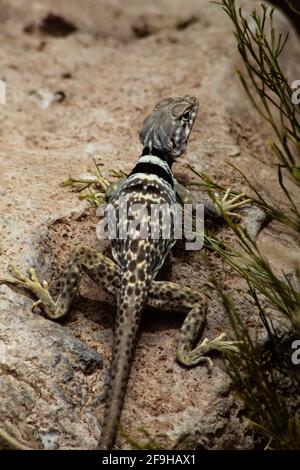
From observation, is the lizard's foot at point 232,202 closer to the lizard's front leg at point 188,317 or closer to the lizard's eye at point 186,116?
the lizard's eye at point 186,116

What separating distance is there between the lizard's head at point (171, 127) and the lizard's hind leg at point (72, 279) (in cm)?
95

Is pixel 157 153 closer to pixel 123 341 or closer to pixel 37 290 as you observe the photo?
pixel 37 290

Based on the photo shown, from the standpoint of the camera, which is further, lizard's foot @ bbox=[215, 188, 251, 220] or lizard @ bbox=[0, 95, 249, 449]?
lizard's foot @ bbox=[215, 188, 251, 220]

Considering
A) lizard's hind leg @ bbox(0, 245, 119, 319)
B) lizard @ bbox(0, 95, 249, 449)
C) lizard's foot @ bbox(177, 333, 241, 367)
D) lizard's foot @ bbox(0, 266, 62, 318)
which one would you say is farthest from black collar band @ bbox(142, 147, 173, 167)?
lizard's foot @ bbox(177, 333, 241, 367)

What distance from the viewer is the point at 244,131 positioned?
5.07m

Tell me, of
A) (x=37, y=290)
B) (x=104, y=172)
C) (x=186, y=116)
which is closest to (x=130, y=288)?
(x=37, y=290)

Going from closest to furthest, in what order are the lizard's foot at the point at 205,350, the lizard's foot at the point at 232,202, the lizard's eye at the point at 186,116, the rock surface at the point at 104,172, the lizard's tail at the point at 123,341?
1. the lizard's tail at the point at 123,341
2. the rock surface at the point at 104,172
3. the lizard's foot at the point at 205,350
4. the lizard's foot at the point at 232,202
5. the lizard's eye at the point at 186,116

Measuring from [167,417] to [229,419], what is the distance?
326mm

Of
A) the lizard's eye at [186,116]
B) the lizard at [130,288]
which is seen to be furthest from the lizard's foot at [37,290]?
the lizard's eye at [186,116]

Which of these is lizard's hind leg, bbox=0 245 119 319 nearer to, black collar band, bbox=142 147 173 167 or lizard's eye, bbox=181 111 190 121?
black collar band, bbox=142 147 173 167

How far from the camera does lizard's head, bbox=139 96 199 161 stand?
4156 mm

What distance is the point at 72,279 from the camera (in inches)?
138

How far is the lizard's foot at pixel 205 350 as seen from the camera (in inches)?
133
